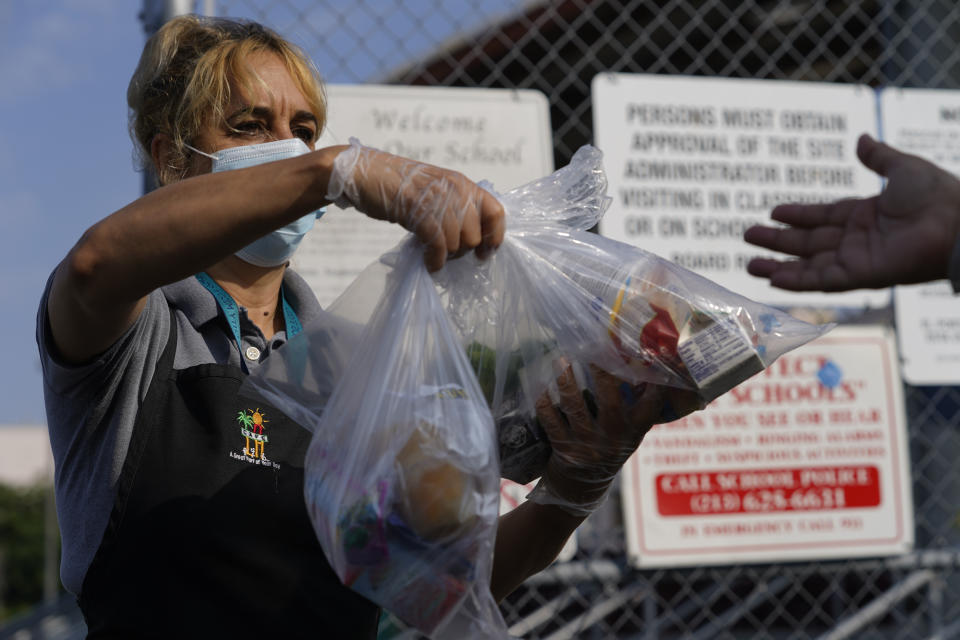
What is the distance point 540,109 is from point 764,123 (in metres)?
0.73

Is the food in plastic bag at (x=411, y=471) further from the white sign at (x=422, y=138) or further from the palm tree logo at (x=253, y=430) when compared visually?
the white sign at (x=422, y=138)

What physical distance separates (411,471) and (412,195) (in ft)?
0.99

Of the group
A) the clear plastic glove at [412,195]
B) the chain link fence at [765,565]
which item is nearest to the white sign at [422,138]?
the chain link fence at [765,565]

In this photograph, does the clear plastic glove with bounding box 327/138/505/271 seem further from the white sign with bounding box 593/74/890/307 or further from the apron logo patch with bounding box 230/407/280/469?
the white sign with bounding box 593/74/890/307

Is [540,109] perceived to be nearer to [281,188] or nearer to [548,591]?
[281,188]

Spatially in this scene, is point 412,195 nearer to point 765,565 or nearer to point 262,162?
point 262,162

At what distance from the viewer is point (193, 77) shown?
150cm

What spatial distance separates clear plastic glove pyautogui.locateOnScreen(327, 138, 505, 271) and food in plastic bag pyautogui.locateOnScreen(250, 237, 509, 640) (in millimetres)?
68

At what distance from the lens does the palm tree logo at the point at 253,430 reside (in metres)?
1.34

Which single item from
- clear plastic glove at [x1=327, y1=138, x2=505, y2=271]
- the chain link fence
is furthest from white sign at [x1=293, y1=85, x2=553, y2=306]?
→ clear plastic glove at [x1=327, y1=138, x2=505, y2=271]

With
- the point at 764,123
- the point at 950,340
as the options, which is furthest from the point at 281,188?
the point at 950,340

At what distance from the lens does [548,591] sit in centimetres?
423

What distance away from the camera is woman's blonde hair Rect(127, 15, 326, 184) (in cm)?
151

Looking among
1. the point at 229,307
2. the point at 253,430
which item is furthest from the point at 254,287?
the point at 253,430
